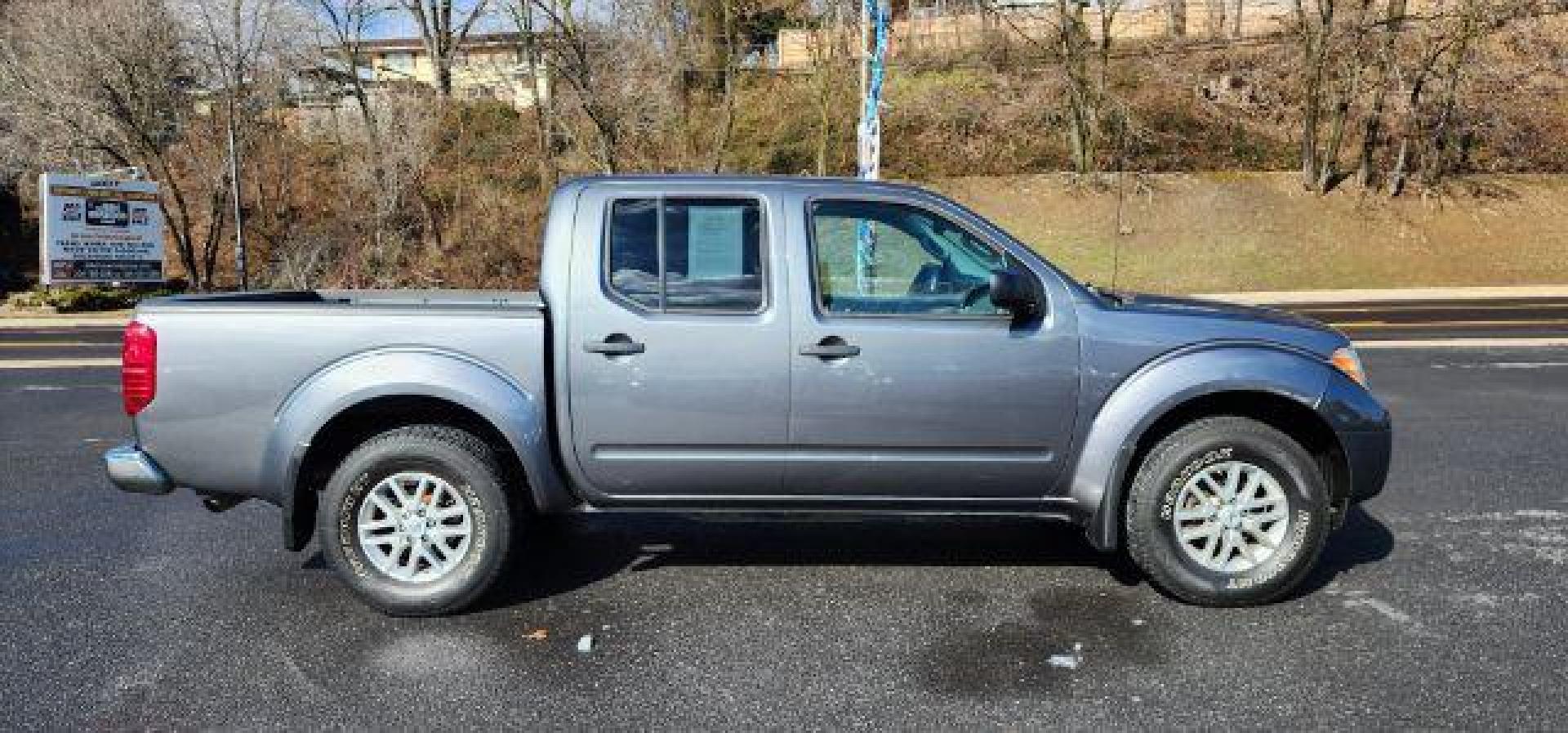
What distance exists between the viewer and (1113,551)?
5.19 m

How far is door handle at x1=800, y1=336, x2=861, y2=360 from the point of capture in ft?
14.0

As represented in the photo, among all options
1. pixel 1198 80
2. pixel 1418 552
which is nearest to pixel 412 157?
pixel 1198 80

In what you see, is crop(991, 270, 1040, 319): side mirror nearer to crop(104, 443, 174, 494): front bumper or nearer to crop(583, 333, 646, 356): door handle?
crop(583, 333, 646, 356): door handle

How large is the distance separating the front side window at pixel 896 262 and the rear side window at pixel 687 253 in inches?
11.3

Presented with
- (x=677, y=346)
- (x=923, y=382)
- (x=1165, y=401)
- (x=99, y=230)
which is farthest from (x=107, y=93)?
(x=1165, y=401)

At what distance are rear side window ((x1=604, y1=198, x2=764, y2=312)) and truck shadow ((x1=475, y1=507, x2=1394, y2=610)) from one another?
944 mm

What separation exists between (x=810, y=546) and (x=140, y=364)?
3.05 m

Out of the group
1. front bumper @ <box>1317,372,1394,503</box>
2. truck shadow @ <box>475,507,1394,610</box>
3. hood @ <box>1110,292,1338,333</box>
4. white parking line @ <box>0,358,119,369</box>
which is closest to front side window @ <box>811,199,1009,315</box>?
hood @ <box>1110,292,1338,333</box>

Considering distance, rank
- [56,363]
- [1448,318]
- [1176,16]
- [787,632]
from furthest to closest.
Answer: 1. [1176,16]
2. [1448,318]
3. [56,363]
4. [787,632]

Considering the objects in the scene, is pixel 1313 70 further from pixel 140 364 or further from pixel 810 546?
pixel 140 364

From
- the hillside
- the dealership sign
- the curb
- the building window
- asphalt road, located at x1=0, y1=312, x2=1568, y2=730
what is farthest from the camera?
the building window

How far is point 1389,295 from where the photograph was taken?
24.4 m

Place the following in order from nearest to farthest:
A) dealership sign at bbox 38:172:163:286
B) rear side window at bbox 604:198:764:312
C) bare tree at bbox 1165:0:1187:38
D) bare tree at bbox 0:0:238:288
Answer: rear side window at bbox 604:198:764:312
dealership sign at bbox 38:172:163:286
bare tree at bbox 0:0:238:288
bare tree at bbox 1165:0:1187:38

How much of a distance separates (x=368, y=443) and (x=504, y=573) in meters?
0.77
